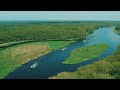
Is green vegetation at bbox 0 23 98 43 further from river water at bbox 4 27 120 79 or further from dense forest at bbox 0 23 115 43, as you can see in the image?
river water at bbox 4 27 120 79

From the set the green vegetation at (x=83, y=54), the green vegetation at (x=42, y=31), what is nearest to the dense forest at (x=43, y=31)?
the green vegetation at (x=42, y=31)

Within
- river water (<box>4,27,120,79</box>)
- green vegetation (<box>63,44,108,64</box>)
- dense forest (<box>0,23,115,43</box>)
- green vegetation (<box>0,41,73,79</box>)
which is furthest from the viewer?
green vegetation (<box>63,44,108,64</box>)

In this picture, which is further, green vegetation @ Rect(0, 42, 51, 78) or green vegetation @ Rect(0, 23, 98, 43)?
green vegetation @ Rect(0, 42, 51, 78)

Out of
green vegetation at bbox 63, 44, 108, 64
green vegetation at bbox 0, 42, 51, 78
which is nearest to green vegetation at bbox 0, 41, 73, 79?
green vegetation at bbox 0, 42, 51, 78

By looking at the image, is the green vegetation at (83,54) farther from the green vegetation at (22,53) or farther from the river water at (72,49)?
the green vegetation at (22,53)

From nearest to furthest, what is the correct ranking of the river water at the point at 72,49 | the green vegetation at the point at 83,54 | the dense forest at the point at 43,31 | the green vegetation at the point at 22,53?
the dense forest at the point at 43,31
the green vegetation at the point at 22,53
the river water at the point at 72,49
the green vegetation at the point at 83,54
